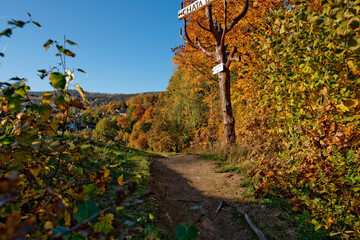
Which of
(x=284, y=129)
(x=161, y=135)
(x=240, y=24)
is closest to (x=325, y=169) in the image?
(x=284, y=129)

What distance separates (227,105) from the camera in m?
7.28

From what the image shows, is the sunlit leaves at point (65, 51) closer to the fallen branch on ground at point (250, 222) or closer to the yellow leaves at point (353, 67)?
the yellow leaves at point (353, 67)

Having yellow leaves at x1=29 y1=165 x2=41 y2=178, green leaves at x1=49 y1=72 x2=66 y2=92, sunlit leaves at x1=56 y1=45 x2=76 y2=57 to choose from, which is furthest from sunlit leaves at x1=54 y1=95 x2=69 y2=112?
yellow leaves at x1=29 y1=165 x2=41 y2=178

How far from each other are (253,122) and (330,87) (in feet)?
11.2

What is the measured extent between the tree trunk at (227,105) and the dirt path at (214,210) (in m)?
2.27

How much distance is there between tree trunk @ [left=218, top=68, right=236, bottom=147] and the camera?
23.4 feet

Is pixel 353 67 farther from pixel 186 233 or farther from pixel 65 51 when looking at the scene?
pixel 65 51

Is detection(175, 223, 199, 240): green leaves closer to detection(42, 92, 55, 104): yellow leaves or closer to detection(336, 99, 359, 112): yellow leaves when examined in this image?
detection(42, 92, 55, 104): yellow leaves

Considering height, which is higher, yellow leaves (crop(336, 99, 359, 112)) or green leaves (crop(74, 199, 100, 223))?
yellow leaves (crop(336, 99, 359, 112))

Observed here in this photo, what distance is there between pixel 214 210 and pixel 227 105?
177 inches

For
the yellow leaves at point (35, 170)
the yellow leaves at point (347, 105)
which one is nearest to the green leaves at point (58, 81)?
the yellow leaves at point (35, 170)

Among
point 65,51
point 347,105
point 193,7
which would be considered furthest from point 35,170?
point 193,7

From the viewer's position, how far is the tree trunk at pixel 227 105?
281 inches

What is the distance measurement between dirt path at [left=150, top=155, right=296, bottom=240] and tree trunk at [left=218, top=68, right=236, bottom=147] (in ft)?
7.45
